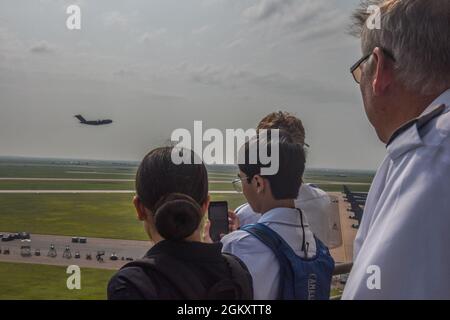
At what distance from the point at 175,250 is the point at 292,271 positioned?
0.48 meters

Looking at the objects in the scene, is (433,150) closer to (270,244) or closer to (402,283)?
(402,283)

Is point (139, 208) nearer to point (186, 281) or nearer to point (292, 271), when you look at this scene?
point (186, 281)

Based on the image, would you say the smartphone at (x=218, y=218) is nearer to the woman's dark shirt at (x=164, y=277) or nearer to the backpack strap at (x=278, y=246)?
the backpack strap at (x=278, y=246)

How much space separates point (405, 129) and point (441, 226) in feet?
0.65

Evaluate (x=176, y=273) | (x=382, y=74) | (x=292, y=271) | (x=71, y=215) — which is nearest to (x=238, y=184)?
(x=292, y=271)

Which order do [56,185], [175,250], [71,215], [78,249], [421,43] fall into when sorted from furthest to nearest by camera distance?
1. [56,185]
2. [71,215]
3. [78,249]
4. [175,250]
5. [421,43]

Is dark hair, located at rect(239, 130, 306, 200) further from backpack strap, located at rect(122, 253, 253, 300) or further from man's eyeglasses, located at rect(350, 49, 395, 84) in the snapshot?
man's eyeglasses, located at rect(350, 49, 395, 84)

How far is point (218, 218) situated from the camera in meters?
1.97

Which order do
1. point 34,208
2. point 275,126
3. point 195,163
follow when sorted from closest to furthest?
point 195,163, point 275,126, point 34,208

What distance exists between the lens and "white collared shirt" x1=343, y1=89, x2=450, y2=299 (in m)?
0.81

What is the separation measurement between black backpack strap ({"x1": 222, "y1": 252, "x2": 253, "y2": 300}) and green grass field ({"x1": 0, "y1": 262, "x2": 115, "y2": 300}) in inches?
542

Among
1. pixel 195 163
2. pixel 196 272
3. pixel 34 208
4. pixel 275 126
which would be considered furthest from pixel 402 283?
pixel 34 208

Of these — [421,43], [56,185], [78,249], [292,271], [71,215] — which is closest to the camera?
[421,43]

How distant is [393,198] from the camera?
0.85 metres
